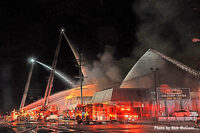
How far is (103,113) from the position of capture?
76.7ft

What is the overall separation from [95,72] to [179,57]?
59.6ft

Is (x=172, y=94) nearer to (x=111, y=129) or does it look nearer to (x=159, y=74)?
(x=111, y=129)

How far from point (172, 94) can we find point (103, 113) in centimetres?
1052

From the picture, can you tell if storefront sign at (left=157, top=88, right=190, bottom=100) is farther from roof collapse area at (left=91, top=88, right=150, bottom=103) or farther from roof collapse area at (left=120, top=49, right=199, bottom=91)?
roof collapse area at (left=120, top=49, right=199, bottom=91)

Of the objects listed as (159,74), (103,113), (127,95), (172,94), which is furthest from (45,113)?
(159,74)

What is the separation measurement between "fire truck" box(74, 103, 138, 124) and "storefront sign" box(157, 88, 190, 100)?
16.2 feet

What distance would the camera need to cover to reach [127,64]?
49656mm

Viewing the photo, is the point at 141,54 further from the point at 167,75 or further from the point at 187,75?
the point at 187,75

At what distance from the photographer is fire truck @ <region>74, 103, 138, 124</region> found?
75.0 feet

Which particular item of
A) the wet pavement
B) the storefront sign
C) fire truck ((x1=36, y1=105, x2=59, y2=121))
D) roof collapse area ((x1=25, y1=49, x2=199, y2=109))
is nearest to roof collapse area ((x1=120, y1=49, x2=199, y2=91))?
roof collapse area ((x1=25, y1=49, x2=199, y2=109))

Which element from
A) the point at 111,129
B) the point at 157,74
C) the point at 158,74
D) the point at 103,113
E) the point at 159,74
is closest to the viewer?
the point at 111,129

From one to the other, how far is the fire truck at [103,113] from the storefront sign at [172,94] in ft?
16.2

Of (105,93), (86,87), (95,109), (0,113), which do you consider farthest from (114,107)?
(0,113)

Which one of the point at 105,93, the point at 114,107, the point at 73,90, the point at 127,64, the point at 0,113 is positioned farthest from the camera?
the point at 0,113
